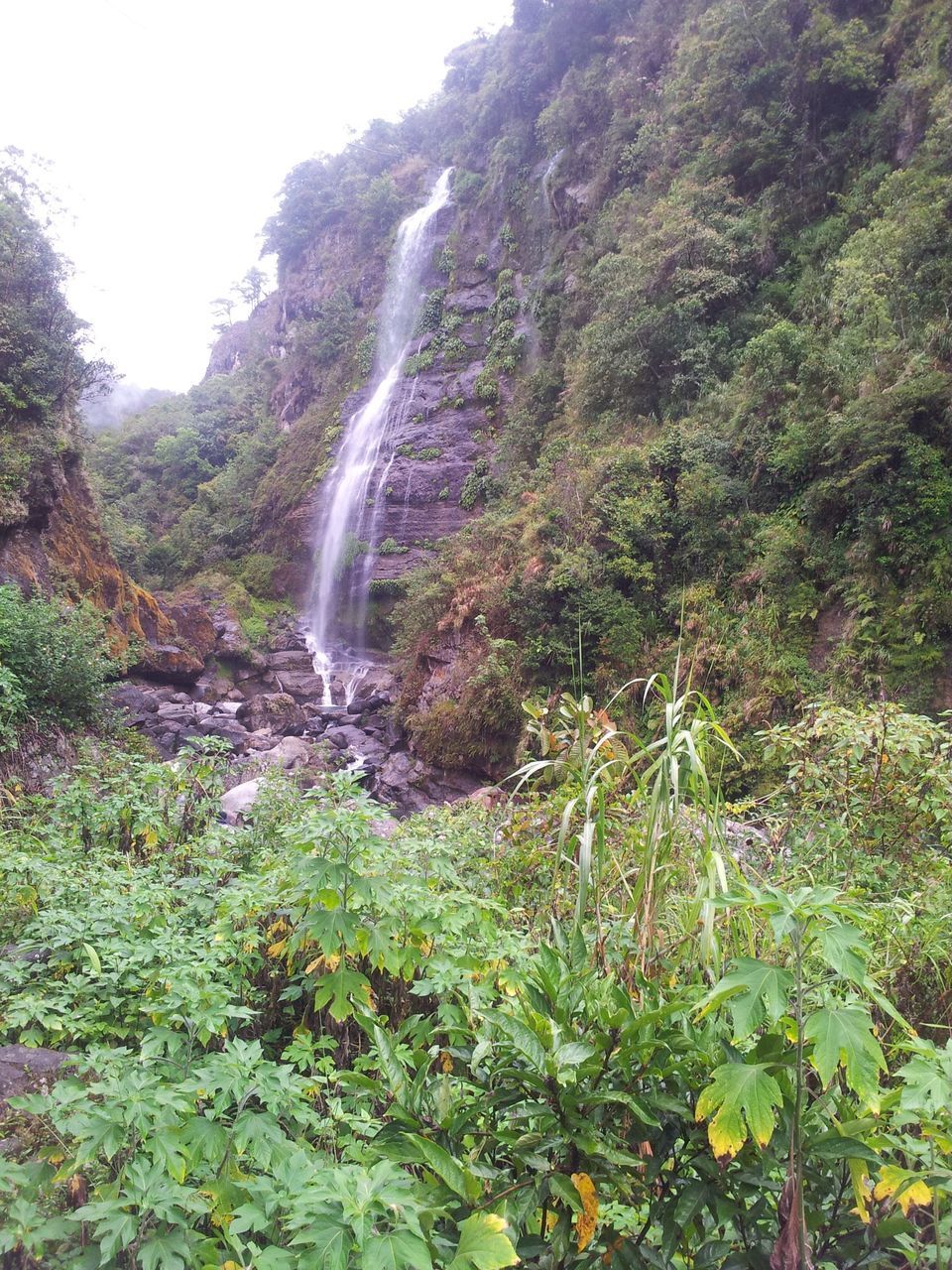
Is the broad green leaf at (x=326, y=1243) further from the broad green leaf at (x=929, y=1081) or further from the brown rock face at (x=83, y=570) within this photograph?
the brown rock face at (x=83, y=570)

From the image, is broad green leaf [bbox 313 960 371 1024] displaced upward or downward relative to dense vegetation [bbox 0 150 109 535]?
downward

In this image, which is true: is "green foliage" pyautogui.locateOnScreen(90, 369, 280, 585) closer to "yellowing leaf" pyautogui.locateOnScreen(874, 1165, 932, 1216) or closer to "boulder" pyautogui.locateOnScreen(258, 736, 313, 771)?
"boulder" pyautogui.locateOnScreen(258, 736, 313, 771)

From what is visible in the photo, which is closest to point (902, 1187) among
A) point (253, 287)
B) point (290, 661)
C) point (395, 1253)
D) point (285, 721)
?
point (395, 1253)

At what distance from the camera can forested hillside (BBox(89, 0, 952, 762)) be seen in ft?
24.0

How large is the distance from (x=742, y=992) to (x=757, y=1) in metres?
18.6

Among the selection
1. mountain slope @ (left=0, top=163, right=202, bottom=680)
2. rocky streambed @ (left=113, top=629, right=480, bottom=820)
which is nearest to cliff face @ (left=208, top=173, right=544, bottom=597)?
rocky streambed @ (left=113, top=629, right=480, bottom=820)

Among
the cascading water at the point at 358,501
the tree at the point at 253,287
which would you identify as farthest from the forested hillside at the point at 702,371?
the tree at the point at 253,287

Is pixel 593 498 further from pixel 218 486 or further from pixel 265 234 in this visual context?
pixel 265 234

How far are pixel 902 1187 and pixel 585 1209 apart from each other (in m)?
0.49

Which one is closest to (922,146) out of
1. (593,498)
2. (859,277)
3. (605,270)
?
(859,277)

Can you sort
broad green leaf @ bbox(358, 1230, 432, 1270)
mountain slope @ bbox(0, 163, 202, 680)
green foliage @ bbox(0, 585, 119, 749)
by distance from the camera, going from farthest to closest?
1. mountain slope @ bbox(0, 163, 202, 680)
2. green foliage @ bbox(0, 585, 119, 749)
3. broad green leaf @ bbox(358, 1230, 432, 1270)

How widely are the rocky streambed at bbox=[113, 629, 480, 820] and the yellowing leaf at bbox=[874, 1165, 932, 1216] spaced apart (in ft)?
20.5

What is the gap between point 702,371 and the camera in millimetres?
11555

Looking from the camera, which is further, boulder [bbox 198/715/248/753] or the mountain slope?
boulder [bbox 198/715/248/753]
